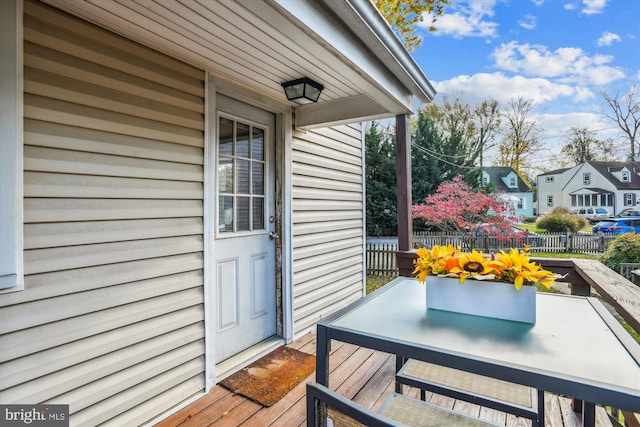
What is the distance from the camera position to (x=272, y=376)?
231 centimetres

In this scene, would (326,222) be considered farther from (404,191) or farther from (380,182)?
(380,182)

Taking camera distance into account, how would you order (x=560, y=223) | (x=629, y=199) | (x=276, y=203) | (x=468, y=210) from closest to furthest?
(x=276, y=203) → (x=468, y=210) → (x=560, y=223) → (x=629, y=199)

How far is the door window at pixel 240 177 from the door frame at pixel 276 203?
0.44 ft

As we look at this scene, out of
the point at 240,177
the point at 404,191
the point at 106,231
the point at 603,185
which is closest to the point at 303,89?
the point at 240,177

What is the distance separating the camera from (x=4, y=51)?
4.17 feet

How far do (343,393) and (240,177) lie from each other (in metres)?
1.78

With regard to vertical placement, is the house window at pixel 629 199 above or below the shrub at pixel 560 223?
above

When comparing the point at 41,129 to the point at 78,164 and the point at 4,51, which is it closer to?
the point at 78,164

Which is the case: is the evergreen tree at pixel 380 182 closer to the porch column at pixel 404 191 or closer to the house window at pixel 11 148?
the porch column at pixel 404 191

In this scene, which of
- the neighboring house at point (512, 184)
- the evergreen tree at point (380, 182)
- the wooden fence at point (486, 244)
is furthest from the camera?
the neighboring house at point (512, 184)

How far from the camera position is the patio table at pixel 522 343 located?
2.52 feet

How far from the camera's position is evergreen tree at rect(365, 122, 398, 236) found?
11695 mm

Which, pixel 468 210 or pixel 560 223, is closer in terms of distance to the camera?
pixel 468 210

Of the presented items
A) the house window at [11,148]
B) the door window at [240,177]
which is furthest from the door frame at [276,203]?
the house window at [11,148]
